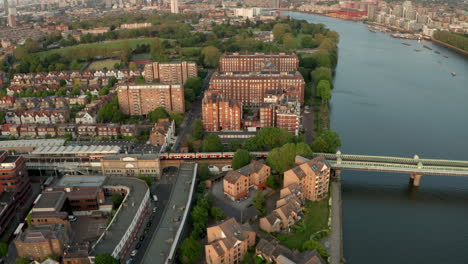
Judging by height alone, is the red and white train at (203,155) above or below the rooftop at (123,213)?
above

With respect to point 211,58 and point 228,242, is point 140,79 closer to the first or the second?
point 211,58

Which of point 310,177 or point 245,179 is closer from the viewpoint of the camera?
point 310,177

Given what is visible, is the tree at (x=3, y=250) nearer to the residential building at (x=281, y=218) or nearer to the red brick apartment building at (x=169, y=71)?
the residential building at (x=281, y=218)

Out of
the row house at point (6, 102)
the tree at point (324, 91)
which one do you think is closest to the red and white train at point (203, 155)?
the tree at point (324, 91)

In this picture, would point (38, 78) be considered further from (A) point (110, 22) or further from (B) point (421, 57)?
(B) point (421, 57)

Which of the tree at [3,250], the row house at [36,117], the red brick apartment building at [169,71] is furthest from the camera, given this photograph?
the red brick apartment building at [169,71]

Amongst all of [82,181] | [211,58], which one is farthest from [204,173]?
[211,58]

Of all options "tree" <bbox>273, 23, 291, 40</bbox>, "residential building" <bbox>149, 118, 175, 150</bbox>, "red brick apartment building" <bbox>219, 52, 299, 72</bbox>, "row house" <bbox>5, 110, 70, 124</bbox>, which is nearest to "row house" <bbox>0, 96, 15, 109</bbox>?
"row house" <bbox>5, 110, 70, 124</bbox>

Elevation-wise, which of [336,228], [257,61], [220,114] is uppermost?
[257,61]
